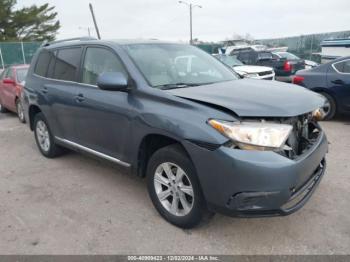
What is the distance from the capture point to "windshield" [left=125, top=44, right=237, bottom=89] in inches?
141

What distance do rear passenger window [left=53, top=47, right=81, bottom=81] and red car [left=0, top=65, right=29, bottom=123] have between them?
3.96m

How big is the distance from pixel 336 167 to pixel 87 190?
330cm

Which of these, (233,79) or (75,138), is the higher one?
(233,79)

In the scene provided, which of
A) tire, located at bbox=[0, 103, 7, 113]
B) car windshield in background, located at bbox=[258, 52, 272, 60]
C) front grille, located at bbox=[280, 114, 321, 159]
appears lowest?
tire, located at bbox=[0, 103, 7, 113]

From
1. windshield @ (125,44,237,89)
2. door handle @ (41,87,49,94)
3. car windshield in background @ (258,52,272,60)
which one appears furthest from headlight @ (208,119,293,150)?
car windshield in background @ (258,52,272,60)

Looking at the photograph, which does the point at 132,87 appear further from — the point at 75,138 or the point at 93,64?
the point at 75,138

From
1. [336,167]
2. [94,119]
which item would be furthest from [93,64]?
[336,167]

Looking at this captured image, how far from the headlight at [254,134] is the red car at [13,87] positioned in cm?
701

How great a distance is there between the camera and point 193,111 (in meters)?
2.93

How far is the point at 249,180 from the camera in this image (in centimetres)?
264

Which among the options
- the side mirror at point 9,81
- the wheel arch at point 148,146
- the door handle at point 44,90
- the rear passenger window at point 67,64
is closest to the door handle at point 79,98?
the rear passenger window at point 67,64

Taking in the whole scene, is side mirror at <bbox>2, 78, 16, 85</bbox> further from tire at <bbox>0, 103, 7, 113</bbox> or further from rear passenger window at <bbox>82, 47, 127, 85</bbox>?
rear passenger window at <bbox>82, 47, 127, 85</bbox>

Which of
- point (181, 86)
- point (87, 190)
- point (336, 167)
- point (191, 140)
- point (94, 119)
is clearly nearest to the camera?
point (191, 140)

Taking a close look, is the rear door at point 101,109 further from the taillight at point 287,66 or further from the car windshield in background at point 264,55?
the car windshield in background at point 264,55
